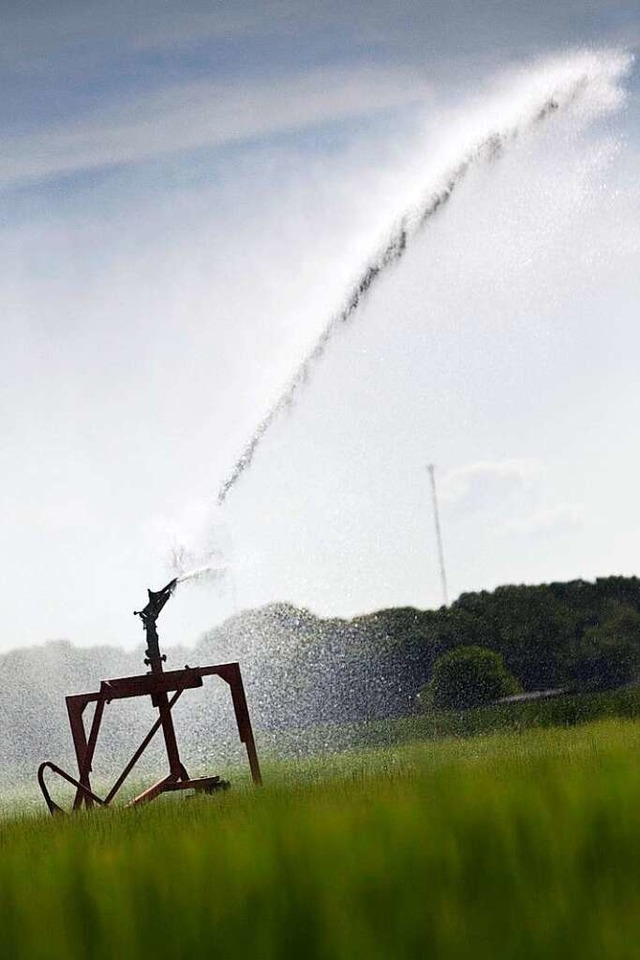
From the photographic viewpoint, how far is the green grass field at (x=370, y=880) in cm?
519

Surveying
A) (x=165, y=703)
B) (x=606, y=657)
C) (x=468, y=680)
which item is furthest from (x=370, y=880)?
(x=606, y=657)

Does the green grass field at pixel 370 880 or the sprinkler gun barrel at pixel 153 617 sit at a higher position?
the sprinkler gun barrel at pixel 153 617

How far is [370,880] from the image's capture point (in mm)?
6000

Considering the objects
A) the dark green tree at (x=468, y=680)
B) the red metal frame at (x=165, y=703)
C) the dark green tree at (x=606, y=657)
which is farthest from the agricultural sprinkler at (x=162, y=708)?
the dark green tree at (x=606, y=657)

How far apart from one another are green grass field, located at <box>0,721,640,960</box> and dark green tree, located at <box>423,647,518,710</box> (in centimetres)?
1936

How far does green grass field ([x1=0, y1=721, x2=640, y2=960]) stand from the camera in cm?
519

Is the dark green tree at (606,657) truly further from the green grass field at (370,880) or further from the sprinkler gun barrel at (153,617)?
the green grass field at (370,880)

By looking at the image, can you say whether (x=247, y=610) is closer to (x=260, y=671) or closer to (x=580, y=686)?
(x=260, y=671)

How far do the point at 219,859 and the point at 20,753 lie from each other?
29.0 meters

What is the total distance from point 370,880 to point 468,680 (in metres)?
22.1

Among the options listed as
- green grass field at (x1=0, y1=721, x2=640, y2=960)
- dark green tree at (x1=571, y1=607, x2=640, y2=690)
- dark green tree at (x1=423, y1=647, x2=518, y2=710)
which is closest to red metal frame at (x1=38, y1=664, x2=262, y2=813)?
green grass field at (x1=0, y1=721, x2=640, y2=960)

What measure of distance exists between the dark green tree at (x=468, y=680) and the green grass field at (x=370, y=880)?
19.4 metres

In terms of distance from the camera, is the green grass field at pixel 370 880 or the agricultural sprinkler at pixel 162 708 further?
the agricultural sprinkler at pixel 162 708

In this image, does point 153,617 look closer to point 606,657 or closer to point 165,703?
point 165,703
